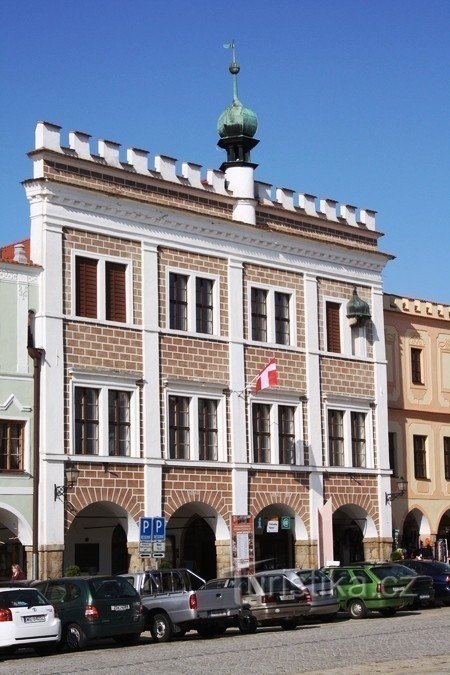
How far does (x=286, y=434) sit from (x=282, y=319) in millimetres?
3681

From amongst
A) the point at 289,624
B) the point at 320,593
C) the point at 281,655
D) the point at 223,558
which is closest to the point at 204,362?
the point at 223,558

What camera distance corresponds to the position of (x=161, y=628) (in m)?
28.4

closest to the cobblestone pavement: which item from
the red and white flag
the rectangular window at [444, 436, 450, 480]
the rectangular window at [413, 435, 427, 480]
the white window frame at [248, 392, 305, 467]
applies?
the red and white flag

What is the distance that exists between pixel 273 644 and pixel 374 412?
64.2 feet

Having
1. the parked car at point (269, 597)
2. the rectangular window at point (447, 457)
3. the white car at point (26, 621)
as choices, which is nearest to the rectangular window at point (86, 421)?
the parked car at point (269, 597)

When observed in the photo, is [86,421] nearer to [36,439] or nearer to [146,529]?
[36,439]

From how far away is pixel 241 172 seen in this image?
41.8m

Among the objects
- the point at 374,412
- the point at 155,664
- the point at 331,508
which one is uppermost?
the point at 374,412

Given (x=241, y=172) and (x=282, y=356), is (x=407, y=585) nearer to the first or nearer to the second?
(x=282, y=356)

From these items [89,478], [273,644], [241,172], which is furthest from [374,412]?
[273,644]

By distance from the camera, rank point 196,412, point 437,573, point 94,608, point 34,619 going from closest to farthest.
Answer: point 34,619, point 94,608, point 437,573, point 196,412

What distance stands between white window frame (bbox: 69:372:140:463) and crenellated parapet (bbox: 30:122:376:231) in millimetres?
5685

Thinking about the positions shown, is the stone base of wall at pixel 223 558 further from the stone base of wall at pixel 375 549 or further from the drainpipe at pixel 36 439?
the drainpipe at pixel 36 439

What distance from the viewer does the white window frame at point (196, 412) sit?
3834 centimetres
